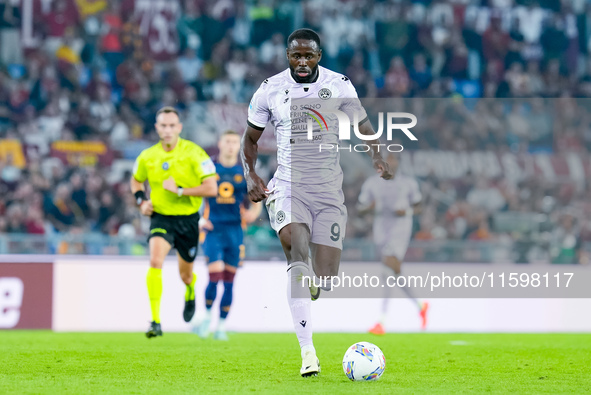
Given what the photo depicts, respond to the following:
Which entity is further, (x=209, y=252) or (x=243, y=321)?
(x=243, y=321)

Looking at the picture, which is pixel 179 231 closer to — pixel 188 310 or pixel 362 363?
pixel 188 310

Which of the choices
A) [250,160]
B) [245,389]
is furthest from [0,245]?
[245,389]

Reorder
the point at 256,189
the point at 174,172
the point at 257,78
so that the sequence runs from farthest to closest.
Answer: the point at 257,78, the point at 174,172, the point at 256,189

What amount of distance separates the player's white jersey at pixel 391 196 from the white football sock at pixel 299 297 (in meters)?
5.92

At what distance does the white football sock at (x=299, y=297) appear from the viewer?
6.28 metres

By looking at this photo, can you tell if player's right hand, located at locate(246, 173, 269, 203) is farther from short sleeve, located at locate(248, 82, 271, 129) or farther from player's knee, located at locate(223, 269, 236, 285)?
player's knee, located at locate(223, 269, 236, 285)

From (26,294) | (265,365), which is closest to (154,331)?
(265,365)

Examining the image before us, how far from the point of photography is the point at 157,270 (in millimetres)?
9570

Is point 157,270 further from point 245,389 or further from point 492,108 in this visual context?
point 492,108

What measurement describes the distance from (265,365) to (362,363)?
138 cm

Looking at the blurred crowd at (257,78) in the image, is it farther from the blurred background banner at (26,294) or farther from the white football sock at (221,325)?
the white football sock at (221,325)

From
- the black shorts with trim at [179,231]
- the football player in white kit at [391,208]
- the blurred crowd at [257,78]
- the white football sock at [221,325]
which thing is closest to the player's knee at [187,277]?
the black shorts with trim at [179,231]

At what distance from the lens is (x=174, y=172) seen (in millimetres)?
9883

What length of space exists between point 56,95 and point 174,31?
3296mm
